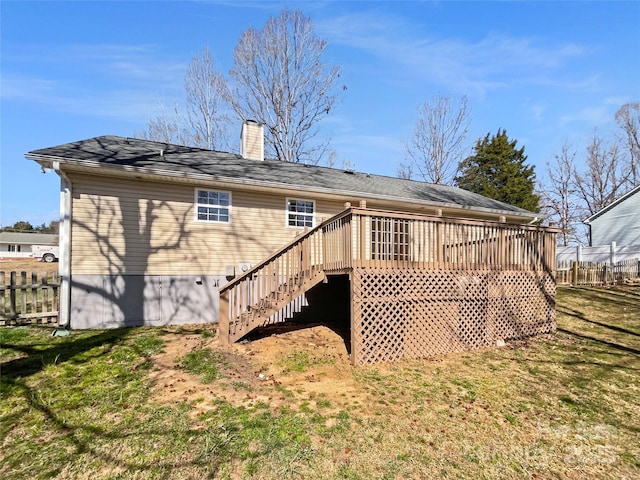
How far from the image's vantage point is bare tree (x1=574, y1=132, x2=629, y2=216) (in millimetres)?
35250

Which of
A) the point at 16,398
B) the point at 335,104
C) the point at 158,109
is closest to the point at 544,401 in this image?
the point at 16,398

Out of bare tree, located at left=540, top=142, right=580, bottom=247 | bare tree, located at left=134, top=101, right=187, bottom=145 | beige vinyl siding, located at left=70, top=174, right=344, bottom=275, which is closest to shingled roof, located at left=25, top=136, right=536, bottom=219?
beige vinyl siding, located at left=70, top=174, right=344, bottom=275

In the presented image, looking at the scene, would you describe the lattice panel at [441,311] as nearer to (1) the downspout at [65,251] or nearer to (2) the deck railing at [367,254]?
(2) the deck railing at [367,254]

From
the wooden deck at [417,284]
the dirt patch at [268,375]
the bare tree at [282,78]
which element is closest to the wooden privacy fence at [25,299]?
the dirt patch at [268,375]

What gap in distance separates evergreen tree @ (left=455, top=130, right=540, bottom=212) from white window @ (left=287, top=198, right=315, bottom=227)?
2339cm

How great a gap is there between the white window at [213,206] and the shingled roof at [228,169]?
646 millimetres

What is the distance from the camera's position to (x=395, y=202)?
11656 millimetres

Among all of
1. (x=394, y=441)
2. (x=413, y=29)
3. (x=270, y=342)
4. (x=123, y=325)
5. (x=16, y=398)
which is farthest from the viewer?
(x=413, y=29)

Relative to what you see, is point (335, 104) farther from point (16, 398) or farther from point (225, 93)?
point (16, 398)

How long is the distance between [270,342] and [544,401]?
486 centimetres

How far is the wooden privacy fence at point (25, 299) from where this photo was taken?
7734 millimetres

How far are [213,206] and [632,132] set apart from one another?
1734 inches

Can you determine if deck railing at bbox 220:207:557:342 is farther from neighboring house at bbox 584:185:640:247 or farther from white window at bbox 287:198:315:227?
neighboring house at bbox 584:185:640:247

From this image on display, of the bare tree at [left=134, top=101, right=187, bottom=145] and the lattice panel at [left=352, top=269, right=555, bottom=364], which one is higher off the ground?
the bare tree at [left=134, top=101, right=187, bottom=145]
